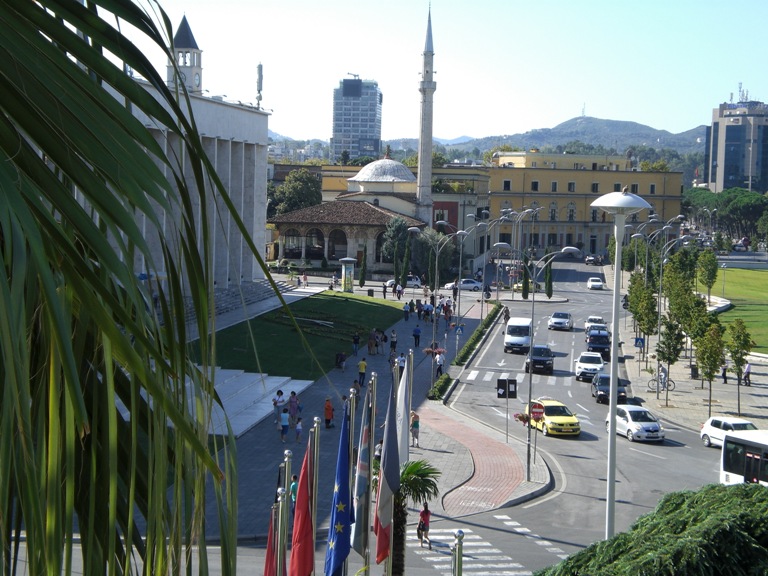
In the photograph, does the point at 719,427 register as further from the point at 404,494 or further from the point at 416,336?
the point at 416,336

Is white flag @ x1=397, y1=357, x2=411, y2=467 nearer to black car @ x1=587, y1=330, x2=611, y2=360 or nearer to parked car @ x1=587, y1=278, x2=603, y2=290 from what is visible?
black car @ x1=587, y1=330, x2=611, y2=360

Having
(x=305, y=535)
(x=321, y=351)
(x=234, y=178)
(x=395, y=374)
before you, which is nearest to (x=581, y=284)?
(x=234, y=178)

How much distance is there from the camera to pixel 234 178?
5831cm

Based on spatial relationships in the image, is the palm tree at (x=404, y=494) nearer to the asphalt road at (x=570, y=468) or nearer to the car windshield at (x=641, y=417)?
the asphalt road at (x=570, y=468)

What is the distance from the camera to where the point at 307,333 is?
4434 cm

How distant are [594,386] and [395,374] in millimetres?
21973

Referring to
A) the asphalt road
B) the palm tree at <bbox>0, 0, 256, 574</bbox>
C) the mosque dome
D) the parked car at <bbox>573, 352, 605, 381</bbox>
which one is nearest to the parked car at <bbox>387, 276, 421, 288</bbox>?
the mosque dome

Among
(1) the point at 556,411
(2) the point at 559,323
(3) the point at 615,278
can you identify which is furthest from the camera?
(2) the point at 559,323

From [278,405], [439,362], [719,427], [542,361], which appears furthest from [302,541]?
[542,361]

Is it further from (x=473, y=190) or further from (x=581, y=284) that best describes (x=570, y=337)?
(x=473, y=190)

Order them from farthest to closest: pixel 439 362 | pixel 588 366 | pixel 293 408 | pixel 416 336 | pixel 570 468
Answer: pixel 416 336 < pixel 588 366 < pixel 439 362 < pixel 293 408 < pixel 570 468

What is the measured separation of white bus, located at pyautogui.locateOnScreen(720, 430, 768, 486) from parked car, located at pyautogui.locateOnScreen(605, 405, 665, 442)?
5382 millimetres

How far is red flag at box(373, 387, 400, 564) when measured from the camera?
14570mm

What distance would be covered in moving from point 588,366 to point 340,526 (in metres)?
29.9
